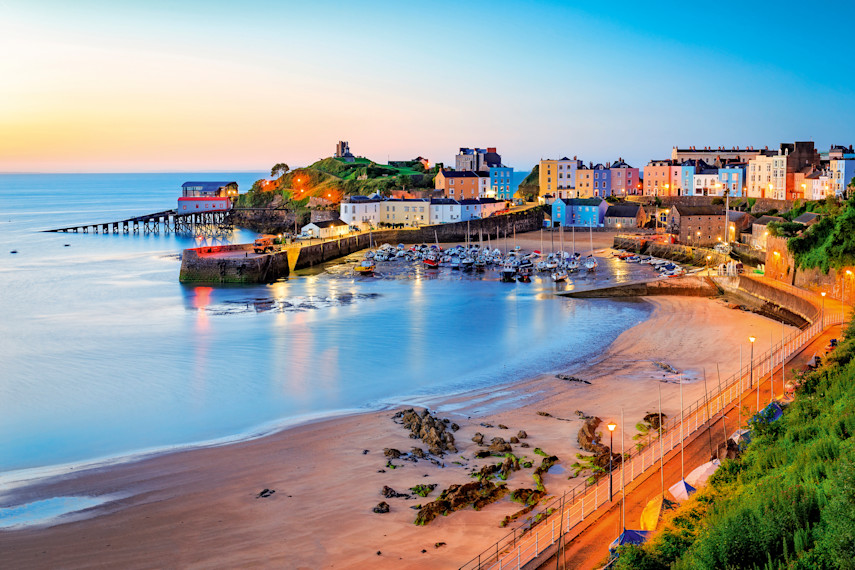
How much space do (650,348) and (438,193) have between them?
44172mm

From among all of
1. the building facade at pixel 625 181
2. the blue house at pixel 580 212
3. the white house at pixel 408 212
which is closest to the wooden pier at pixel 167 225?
the white house at pixel 408 212

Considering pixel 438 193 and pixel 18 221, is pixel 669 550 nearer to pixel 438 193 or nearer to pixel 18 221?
pixel 438 193

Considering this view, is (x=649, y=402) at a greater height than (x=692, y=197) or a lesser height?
lesser

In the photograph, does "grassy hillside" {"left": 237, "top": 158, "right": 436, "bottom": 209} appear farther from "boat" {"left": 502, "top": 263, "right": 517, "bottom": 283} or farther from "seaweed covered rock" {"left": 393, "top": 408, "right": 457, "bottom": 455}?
"seaweed covered rock" {"left": 393, "top": 408, "right": 457, "bottom": 455}

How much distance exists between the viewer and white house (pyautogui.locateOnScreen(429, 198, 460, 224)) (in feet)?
181

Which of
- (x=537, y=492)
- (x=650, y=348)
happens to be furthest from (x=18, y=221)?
(x=537, y=492)

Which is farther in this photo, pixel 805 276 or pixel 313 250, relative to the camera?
pixel 313 250

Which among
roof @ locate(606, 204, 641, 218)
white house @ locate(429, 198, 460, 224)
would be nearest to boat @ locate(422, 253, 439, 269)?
white house @ locate(429, 198, 460, 224)

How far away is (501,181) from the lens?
72062 mm

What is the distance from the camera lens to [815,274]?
23031 mm

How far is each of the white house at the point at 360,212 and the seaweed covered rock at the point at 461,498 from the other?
4313 centimetres

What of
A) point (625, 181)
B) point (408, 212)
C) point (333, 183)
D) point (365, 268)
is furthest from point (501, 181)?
point (365, 268)

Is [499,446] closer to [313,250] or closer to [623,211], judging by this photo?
[313,250]

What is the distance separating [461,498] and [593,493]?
1.75 metres
